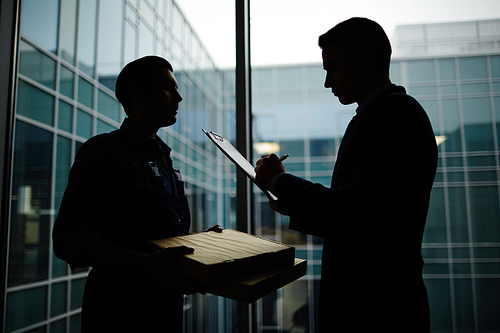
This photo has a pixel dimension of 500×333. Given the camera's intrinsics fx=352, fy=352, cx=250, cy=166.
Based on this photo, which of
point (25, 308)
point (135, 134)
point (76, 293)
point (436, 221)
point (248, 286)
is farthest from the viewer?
point (76, 293)

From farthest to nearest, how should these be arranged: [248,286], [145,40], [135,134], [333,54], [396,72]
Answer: [145,40]
[396,72]
[135,134]
[333,54]
[248,286]

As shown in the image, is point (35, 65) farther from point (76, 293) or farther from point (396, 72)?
point (396, 72)

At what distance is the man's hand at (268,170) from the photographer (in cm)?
112

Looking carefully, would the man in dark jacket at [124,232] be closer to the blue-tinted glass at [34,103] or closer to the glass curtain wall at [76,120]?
the glass curtain wall at [76,120]

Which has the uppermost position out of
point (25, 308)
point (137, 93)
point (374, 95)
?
point (137, 93)

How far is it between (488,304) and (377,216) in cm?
129

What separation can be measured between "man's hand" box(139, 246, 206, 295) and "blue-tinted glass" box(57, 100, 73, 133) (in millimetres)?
1588

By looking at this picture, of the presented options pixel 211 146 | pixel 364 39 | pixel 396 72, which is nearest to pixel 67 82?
pixel 211 146

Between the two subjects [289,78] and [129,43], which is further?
[129,43]

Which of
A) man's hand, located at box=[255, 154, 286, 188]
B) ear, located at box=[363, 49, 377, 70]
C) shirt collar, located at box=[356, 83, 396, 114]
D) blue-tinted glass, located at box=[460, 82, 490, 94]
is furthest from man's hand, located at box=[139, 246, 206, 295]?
blue-tinted glass, located at box=[460, 82, 490, 94]

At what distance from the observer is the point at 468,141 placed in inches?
73.6

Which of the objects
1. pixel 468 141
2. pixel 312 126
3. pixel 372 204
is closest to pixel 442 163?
pixel 468 141

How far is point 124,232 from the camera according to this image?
1.17 m

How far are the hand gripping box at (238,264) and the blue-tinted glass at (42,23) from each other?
1.87m
